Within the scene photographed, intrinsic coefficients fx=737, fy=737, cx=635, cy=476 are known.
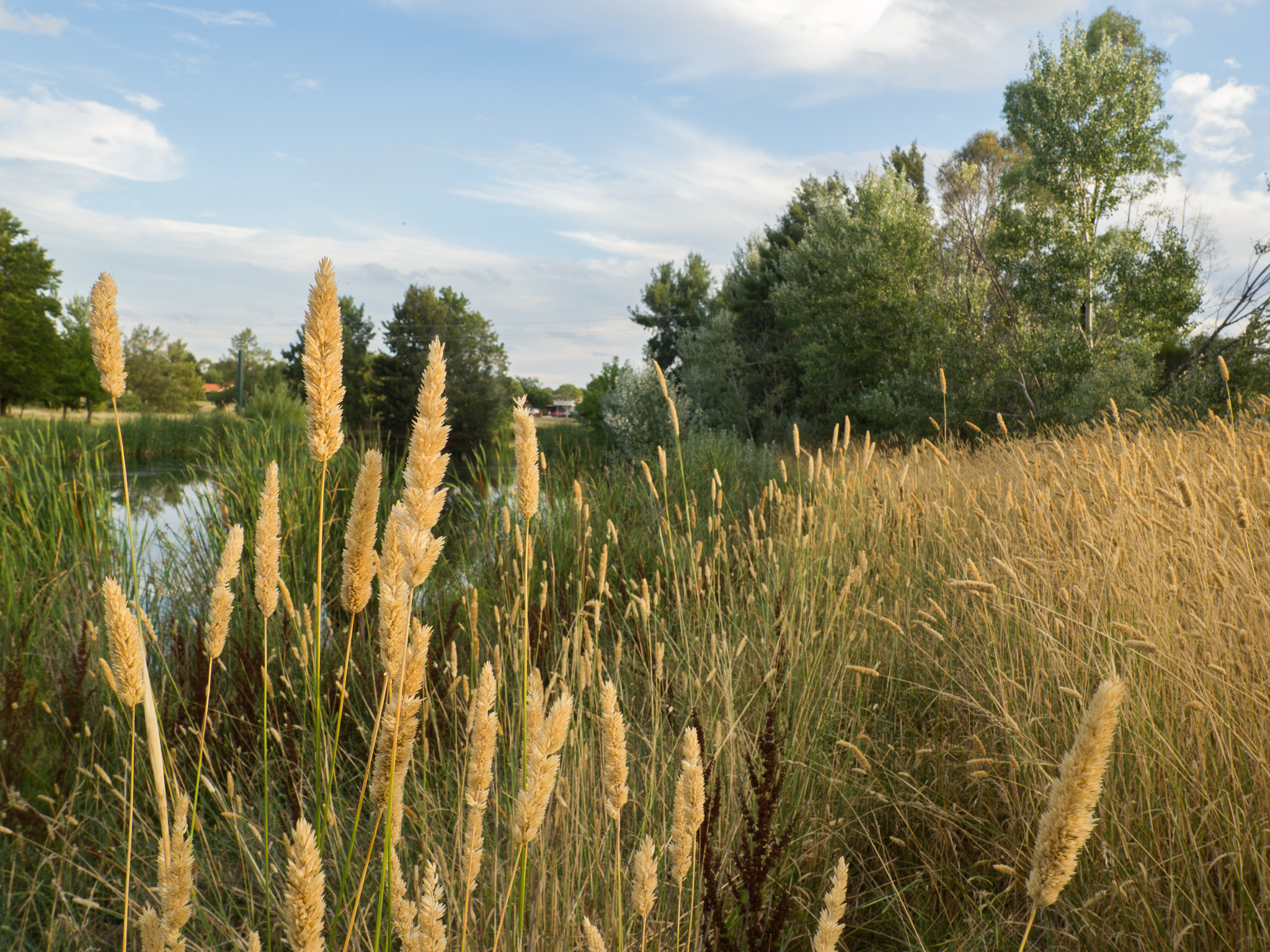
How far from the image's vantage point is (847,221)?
19656 millimetres

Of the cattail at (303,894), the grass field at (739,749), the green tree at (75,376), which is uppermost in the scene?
the green tree at (75,376)

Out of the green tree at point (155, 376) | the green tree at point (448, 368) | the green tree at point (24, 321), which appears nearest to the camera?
the green tree at point (24, 321)

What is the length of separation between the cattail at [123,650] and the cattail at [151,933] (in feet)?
0.92

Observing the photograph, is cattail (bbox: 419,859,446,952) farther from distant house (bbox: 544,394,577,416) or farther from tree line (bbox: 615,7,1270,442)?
distant house (bbox: 544,394,577,416)

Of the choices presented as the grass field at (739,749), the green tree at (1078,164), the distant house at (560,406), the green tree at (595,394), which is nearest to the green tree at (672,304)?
the green tree at (595,394)

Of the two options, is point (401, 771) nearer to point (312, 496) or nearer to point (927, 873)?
point (927, 873)

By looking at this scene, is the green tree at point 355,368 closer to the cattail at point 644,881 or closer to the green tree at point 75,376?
the green tree at point 75,376

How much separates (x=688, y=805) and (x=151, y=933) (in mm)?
735

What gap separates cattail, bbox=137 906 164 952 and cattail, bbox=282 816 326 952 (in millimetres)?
297

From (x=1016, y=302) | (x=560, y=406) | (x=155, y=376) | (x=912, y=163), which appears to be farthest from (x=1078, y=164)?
(x=560, y=406)

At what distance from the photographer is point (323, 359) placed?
104cm

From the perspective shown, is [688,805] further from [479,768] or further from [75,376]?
[75,376]

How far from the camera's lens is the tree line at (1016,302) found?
577 inches

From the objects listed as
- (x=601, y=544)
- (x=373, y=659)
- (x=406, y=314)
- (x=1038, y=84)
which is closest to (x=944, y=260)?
(x=1038, y=84)
